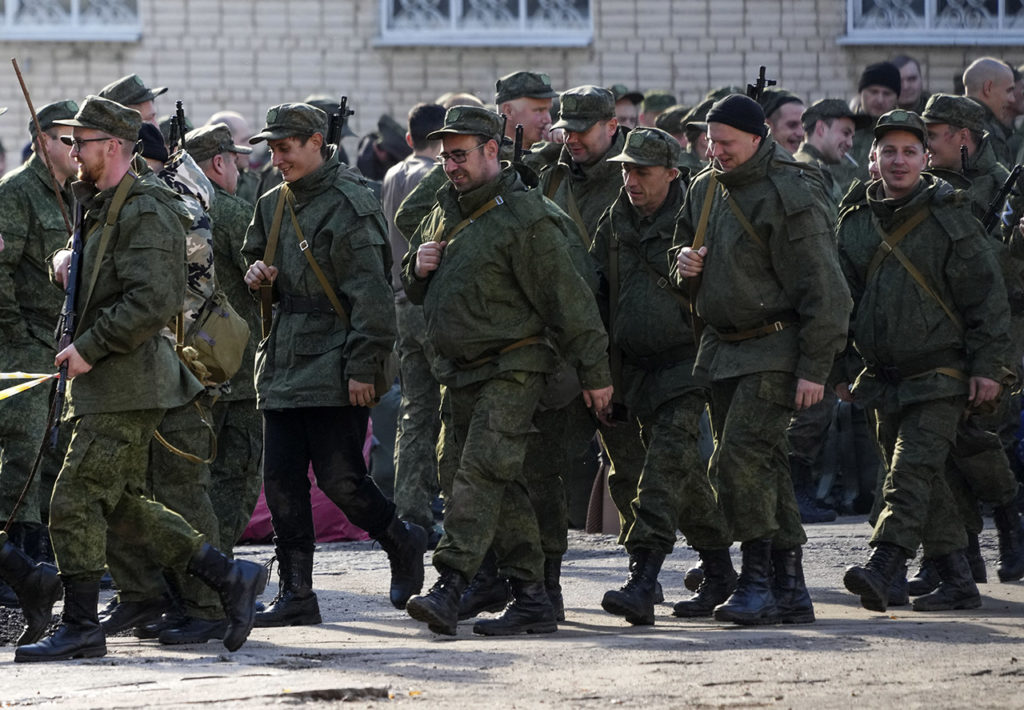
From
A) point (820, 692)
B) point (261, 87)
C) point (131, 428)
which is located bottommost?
point (820, 692)

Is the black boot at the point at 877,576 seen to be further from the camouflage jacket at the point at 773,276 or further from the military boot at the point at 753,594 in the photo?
the camouflage jacket at the point at 773,276

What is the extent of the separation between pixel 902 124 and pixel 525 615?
8.53ft

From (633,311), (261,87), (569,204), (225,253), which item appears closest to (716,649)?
(633,311)

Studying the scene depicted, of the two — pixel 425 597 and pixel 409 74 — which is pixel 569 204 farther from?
pixel 409 74

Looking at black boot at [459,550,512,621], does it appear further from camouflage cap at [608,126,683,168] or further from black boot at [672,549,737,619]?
camouflage cap at [608,126,683,168]

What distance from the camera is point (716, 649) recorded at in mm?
7262

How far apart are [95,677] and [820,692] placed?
7.71 ft

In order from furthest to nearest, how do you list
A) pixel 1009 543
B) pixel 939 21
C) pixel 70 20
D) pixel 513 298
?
pixel 939 21
pixel 70 20
pixel 1009 543
pixel 513 298

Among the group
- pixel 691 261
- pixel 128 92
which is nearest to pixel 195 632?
pixel 691 261

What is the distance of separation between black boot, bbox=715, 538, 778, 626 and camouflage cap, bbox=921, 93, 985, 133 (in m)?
2.49

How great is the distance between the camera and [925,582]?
30.3ft

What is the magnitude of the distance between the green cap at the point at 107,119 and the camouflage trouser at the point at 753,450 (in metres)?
2.49

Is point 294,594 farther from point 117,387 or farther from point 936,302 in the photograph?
point 936,302

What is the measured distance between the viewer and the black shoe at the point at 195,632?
7.95m
